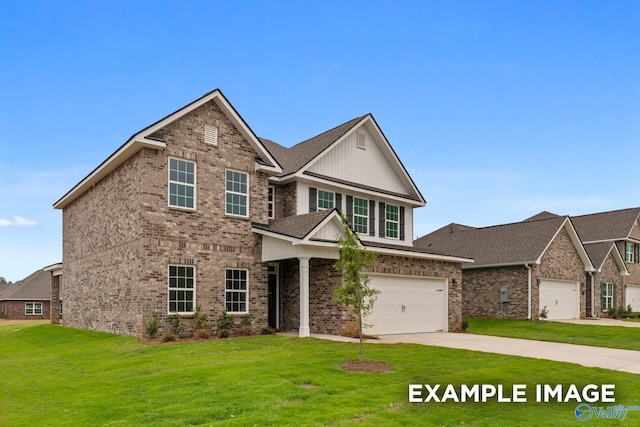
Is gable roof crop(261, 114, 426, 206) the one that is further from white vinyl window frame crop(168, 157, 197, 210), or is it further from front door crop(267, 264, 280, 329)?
white vinyl window frame crop(168, 157, 197, 210)

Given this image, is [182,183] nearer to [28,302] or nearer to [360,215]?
[360,215]

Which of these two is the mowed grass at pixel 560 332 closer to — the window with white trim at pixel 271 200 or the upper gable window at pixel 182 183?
the window with white trim at pixel 271 200

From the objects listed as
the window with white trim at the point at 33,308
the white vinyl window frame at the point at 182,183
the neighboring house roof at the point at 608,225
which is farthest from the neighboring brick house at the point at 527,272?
the window with white trim at the point at 33,308

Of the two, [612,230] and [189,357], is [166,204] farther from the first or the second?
[612,230]

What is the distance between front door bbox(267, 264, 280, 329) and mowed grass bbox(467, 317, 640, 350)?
8811 mm

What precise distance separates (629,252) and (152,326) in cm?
3643

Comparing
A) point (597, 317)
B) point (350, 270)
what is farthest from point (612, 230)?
point (350, 270)

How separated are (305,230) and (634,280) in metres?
32.5

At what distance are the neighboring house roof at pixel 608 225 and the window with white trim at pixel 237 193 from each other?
1190 inches

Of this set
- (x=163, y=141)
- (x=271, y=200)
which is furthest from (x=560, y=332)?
(x=163, y=141)

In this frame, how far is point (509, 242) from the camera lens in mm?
33094

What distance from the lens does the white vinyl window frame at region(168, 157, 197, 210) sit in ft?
62.3

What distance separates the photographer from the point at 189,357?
14312mm

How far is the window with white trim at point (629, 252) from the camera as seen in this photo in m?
40.3
